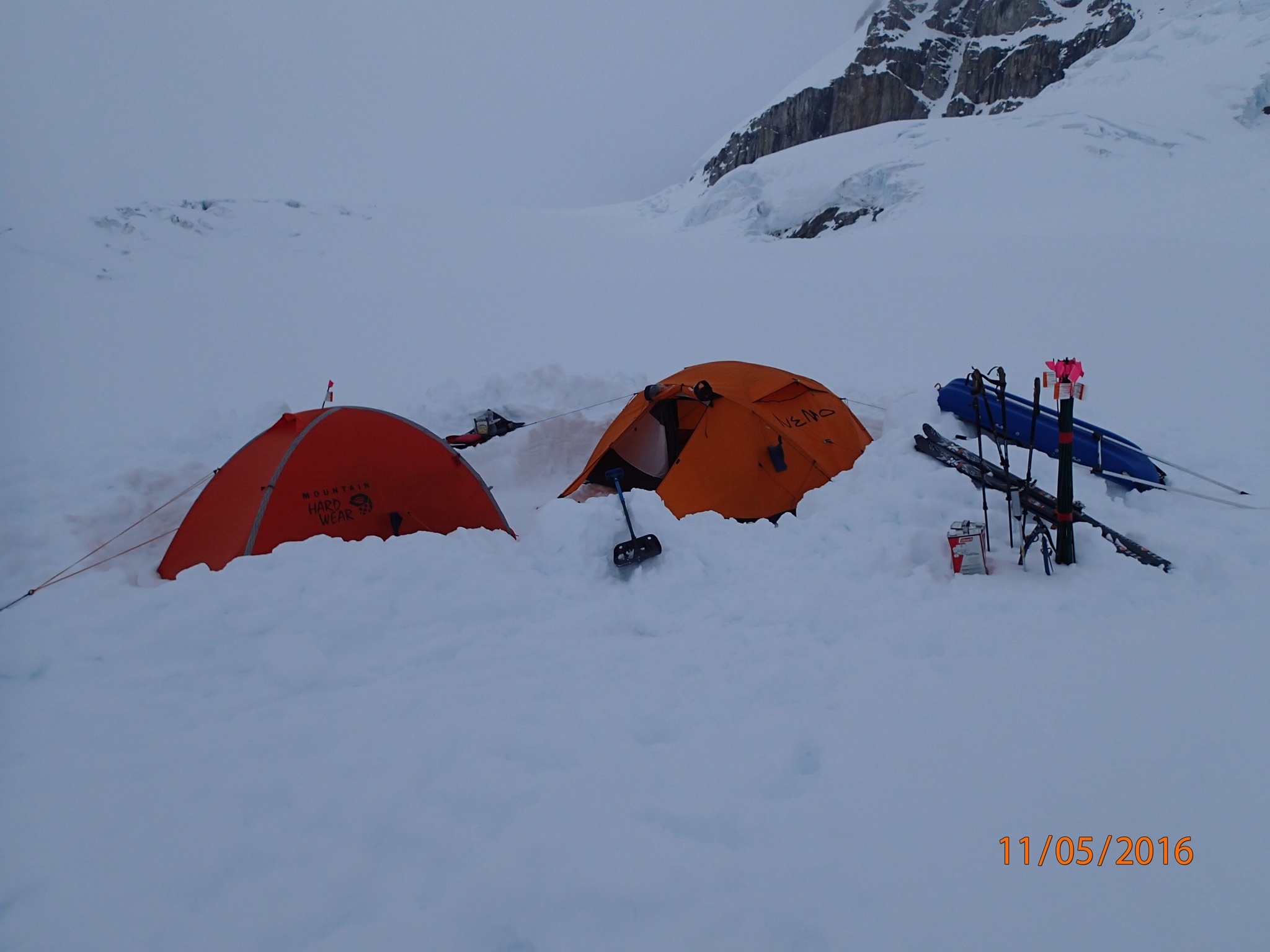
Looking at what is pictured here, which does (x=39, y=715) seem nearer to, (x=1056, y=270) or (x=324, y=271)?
(x=1056, y=270)

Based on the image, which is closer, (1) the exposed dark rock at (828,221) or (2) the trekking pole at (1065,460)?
(2) the trekking pole at (1065,460)

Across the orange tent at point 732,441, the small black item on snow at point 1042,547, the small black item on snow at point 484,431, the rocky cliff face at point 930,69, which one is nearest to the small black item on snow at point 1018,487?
the small black item on snow at point 1042,547

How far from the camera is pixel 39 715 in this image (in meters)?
2.24

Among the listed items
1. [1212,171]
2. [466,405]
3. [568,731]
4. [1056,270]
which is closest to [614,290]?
[466,405]

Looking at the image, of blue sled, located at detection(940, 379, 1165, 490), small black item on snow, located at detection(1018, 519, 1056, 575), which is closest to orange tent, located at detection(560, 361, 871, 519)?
blue sled, located at detection(940, 379, 1165, 490)

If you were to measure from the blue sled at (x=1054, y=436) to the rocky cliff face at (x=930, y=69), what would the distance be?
150ft

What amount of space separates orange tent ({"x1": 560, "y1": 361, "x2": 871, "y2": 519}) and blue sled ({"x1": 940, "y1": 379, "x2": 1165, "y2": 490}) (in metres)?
0.94

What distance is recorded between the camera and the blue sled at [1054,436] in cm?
412

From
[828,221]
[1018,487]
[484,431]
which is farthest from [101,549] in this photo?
[828,221]

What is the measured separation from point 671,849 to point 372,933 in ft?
2.71
